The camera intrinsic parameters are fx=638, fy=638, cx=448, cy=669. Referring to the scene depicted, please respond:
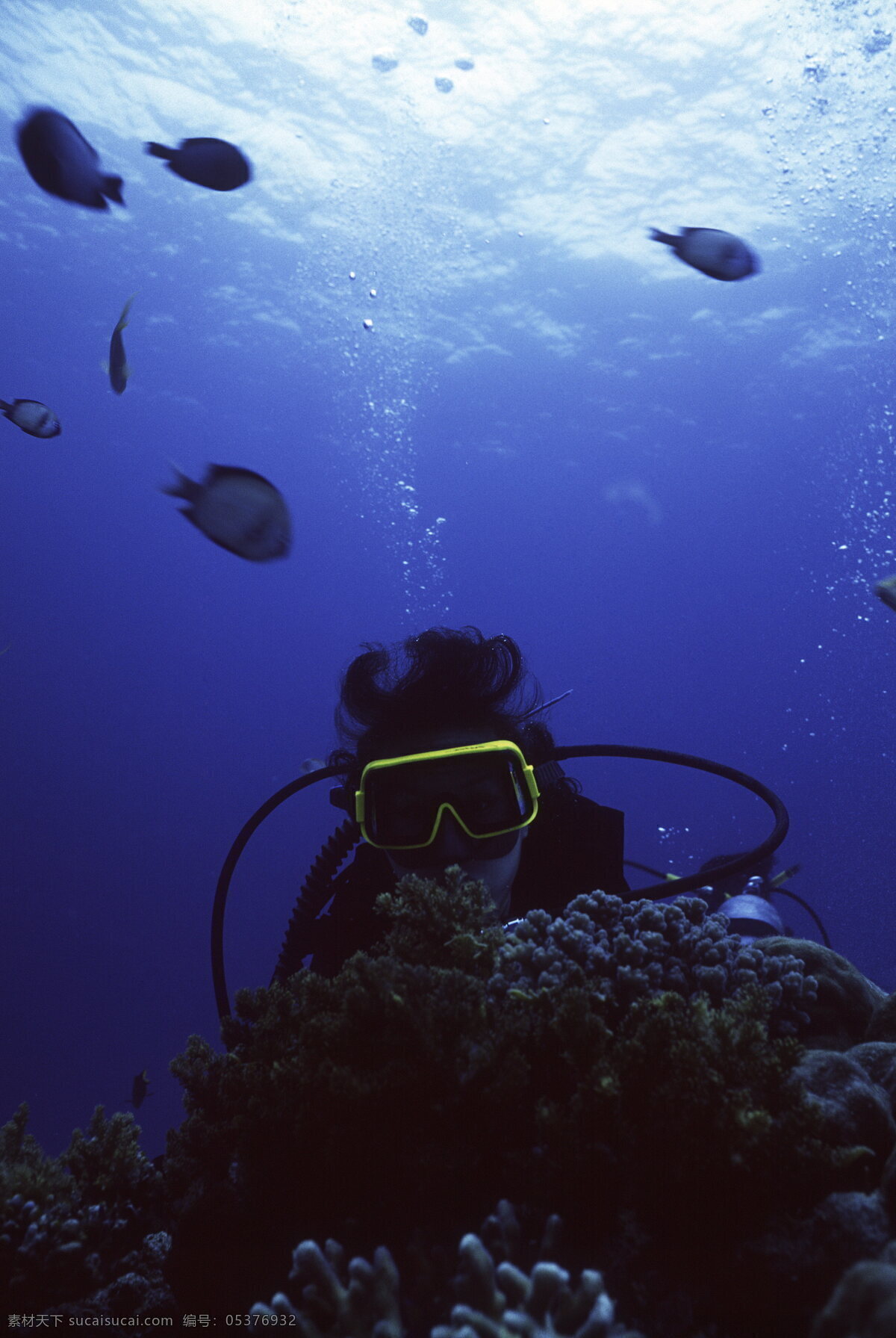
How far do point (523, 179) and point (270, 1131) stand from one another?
21.5m

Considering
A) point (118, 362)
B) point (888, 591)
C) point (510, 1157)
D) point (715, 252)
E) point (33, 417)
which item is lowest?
point (510, 1157)

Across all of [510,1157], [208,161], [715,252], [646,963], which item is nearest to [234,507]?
[208,161]

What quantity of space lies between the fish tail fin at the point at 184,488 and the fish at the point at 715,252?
344cm

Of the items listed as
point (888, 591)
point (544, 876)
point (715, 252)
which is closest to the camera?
point (544, 876)

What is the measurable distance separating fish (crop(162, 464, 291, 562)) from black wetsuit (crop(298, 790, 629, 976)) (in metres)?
1.81

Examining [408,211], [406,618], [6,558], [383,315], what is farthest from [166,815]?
[408,211]

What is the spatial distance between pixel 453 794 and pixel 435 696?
0.54m

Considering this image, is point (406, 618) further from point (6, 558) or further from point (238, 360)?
point (238, 360)

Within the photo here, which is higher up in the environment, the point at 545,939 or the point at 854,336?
the point at 854,336

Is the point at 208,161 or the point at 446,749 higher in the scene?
the point at 208,161

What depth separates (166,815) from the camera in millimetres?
60781

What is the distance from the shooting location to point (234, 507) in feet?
9.91

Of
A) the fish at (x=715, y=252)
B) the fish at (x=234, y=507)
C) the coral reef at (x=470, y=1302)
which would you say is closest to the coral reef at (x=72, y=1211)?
the coral reef at (x=470, y=1302)

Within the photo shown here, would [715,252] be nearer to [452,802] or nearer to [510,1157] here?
[452,802]
